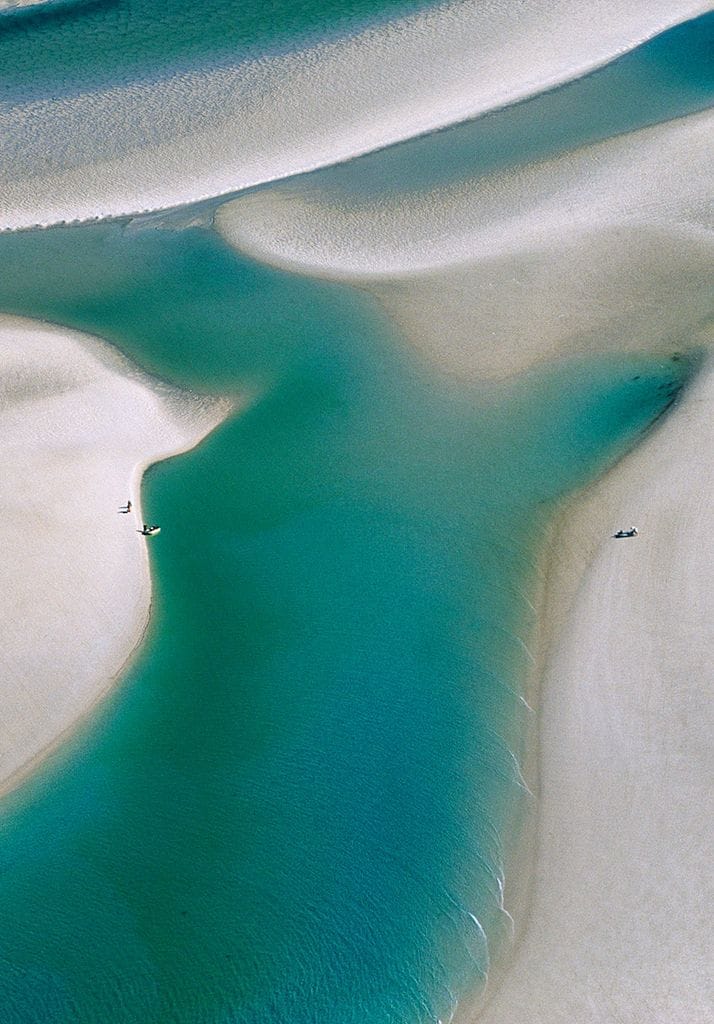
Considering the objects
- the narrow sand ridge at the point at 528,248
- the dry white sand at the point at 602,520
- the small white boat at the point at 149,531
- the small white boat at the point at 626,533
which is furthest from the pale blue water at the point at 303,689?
the small white boat at the point at 626,533

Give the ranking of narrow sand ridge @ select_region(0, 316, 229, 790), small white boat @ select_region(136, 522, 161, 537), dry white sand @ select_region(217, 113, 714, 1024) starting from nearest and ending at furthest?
dry white sand @ select_region(217, 113, 714, 1024), narrow sand ridge @ select_region(0, 316, 229, 790), small white boat @ select_region(136, 522, 161, 537)

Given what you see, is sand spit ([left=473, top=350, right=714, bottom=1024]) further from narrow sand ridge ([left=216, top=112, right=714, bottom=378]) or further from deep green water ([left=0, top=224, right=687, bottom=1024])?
narrow sand ridge ([left=216, top=112, right=714, bottom=378])

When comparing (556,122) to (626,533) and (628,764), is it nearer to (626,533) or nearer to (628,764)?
(626,533)

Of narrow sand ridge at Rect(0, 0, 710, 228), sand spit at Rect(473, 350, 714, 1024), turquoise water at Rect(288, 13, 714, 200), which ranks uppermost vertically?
narrow sand ridge at Rect(0, 0, 710, 228)

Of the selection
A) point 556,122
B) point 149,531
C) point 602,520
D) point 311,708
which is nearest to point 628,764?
point 311,708

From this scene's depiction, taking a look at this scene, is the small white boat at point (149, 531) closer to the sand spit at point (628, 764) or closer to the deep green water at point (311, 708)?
the deep green water at point (311, 708)

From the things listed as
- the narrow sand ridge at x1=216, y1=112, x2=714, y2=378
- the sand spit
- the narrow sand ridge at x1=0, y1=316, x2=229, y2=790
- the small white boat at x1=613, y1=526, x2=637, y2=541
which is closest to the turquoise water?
the narrow sand ridge at x1=216, y1=112, x2=714, y2=378
